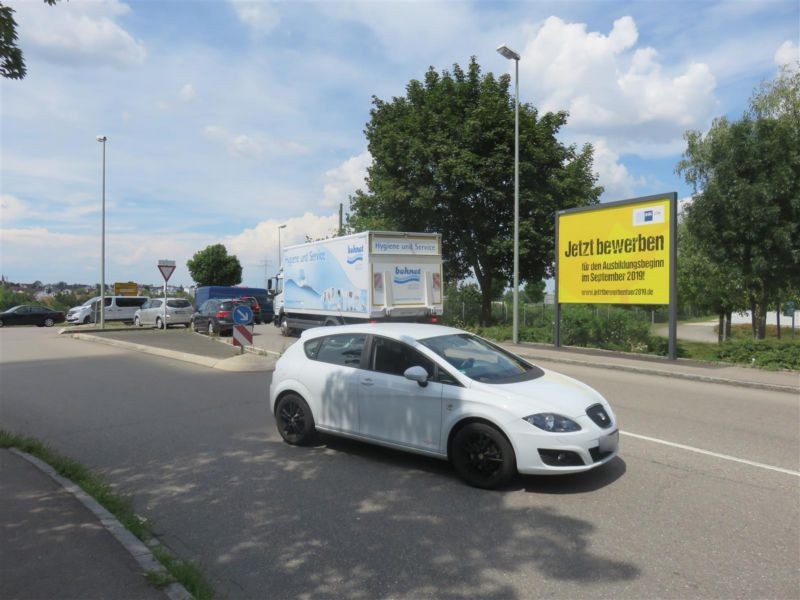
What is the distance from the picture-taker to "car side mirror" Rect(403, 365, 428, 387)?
566 centimetres

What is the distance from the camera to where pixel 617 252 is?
17172 mm

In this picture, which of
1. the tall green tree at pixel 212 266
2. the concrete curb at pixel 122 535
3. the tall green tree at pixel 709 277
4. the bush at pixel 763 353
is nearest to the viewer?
the concrete curb at pixel 122 535

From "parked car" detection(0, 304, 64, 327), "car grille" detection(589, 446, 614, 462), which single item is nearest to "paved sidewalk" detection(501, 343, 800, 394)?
"car grille" detection(589, 446, 614, 462)

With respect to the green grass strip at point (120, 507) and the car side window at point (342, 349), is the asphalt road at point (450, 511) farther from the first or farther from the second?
the car side window at point (342, 349)

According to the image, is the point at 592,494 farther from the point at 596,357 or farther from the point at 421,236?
the point at 421,236

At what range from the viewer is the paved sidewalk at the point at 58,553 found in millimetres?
3420

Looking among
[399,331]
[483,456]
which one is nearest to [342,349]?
[399,331]

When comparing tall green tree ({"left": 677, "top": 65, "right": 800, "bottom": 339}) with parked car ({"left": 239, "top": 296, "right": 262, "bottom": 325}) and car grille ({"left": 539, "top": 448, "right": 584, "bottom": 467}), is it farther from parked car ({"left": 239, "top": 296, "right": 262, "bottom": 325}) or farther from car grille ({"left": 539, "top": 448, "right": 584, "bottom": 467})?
parked car ({"left": 239, "top": 296, "right": 262, "bottom": 325})

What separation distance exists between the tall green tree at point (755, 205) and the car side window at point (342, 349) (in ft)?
53.8

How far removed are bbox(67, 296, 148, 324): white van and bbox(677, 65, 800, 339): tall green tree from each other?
30.0 metres

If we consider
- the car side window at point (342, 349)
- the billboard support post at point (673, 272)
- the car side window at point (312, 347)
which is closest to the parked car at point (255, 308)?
the billboard support post at point (673, 272)

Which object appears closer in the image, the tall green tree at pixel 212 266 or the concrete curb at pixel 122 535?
the concrete curb at pixel 122 535

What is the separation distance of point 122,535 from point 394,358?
2.90 metres

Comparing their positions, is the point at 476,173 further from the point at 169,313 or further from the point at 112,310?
the point at 112,310
